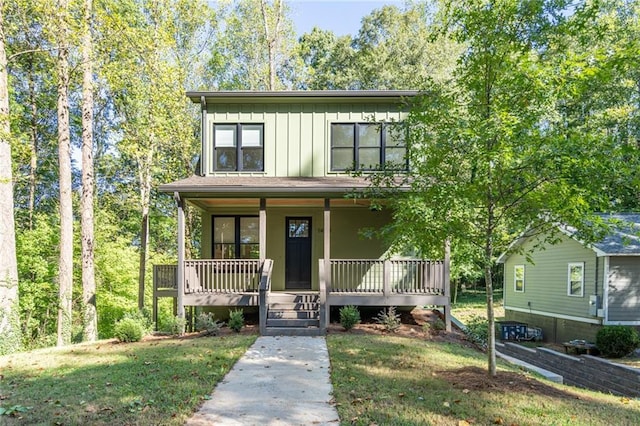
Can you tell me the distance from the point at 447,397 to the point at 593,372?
6.48 metres

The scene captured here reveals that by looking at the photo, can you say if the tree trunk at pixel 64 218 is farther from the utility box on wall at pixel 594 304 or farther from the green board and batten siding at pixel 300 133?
the utility box on wall at pixel 594 304

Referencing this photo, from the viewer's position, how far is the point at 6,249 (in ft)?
34.0

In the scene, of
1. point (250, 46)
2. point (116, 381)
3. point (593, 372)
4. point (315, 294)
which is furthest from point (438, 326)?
point (250, 46)

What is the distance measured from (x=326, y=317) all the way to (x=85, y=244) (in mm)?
7516

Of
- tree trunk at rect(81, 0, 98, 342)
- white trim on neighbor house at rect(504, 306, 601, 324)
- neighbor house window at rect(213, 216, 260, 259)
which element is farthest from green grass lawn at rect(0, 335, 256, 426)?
white trim on neighbor house at rect(504, 306, 601, 324)

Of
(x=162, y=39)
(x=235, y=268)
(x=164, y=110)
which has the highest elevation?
(x=162, y=39)

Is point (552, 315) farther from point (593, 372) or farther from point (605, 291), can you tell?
point (593, 372)

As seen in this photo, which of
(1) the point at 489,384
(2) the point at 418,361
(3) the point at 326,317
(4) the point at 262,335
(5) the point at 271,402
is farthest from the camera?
(3) the point at 326,317

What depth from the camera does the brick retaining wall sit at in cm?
826

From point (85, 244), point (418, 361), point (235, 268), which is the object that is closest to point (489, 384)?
point (418, 361)

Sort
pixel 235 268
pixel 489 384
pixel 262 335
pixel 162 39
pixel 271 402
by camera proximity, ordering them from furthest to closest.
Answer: pixel 162 39
pixel 235 268
pixel 262 335
pixel 489 384
pixel 271 402

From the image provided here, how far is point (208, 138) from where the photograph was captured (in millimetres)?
11805

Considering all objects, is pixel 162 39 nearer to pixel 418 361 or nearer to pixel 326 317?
pixel 326 317

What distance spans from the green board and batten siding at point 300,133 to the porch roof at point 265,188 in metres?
1.17
